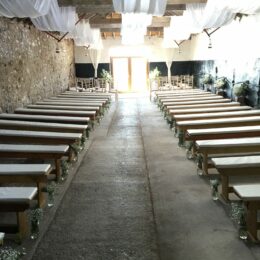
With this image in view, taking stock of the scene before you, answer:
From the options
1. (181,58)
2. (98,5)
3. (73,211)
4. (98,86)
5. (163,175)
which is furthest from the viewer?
(181,58)

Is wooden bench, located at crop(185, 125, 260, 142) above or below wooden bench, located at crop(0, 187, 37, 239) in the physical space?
above

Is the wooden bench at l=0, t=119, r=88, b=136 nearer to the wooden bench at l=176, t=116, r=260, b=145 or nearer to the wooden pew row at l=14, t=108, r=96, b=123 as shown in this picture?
the wooden pew row at l=14, t=108, r=96, b=123

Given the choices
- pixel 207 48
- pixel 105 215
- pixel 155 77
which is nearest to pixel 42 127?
pixel 105 215

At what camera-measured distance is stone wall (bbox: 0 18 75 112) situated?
6.05 m

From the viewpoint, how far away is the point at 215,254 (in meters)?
Result: 2.45

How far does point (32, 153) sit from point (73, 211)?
90 centimetres

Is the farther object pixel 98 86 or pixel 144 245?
pixel 98 86

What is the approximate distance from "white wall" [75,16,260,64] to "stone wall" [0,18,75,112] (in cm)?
478

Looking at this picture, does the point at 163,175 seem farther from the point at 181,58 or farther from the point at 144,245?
the point at 181,58

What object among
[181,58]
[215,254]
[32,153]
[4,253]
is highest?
[181,58]

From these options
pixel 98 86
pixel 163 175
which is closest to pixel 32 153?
pixel 163 175

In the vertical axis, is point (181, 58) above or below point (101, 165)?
above

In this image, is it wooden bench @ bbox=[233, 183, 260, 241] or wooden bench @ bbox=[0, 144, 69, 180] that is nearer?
wooden bench @ bbox=[233, 183, 260, 241]

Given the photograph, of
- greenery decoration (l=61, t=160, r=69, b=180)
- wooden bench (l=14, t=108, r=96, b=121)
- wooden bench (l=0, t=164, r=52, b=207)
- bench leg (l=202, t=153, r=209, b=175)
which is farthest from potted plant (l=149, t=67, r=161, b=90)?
wooden bench (l=0, t=164, r=52, b=207)
